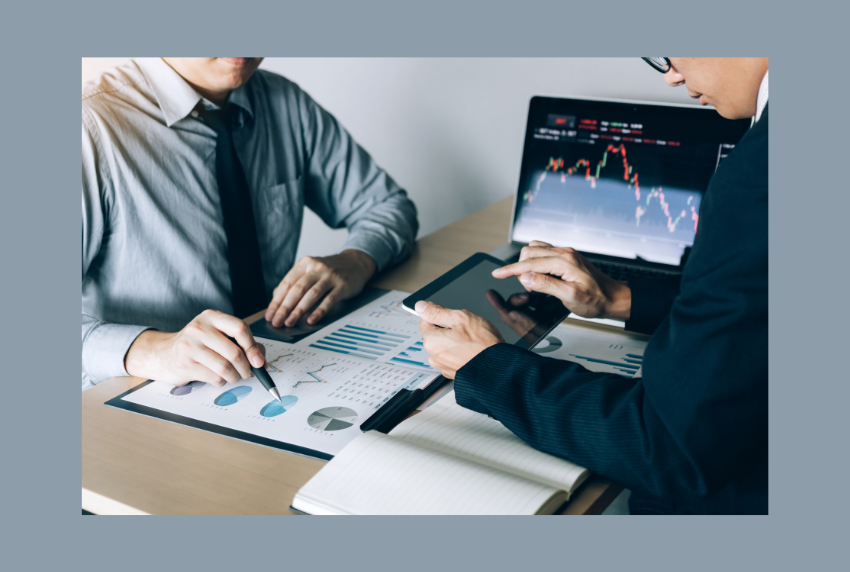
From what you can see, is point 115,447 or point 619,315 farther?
point 619,315

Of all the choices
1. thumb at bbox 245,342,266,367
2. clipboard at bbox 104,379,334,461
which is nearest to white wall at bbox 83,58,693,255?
thumb at bbox 245,342,266,367

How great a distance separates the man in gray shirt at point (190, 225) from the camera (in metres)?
0.93

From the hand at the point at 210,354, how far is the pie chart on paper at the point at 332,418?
0.40ft

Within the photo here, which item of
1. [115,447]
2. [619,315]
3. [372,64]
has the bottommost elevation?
[115,447]

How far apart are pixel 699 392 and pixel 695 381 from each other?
10 mm

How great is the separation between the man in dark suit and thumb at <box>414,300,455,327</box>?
0.05m

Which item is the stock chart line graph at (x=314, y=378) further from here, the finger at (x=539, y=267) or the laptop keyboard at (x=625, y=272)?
the laptop keyboard at (x=625, y=272)

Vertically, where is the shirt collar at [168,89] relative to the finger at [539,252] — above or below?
above

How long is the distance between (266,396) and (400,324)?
307 mm

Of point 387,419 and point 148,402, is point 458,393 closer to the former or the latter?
point 387,419

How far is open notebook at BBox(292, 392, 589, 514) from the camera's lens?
0.61m

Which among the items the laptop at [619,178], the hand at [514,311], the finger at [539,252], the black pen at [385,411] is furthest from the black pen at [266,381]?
the laptop at [619,178]

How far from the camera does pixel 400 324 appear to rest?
3.59ft

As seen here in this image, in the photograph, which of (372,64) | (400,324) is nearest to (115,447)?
(400,324)
